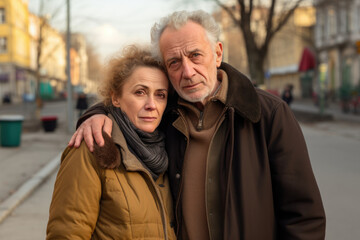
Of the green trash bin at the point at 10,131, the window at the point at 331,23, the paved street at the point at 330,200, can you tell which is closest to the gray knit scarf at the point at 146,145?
the paved street at the point at 330,200

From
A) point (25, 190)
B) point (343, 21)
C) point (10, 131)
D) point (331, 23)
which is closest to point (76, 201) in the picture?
point (25, 190)

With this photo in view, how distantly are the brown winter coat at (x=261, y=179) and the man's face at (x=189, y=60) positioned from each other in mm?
179

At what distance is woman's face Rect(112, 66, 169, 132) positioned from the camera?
2.40m

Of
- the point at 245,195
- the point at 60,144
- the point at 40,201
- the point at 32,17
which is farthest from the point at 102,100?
the point at 32,17

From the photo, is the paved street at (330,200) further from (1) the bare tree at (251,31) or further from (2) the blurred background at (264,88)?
(1) the bare tree at (251,31)

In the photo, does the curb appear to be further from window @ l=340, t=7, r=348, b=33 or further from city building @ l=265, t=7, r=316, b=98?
city building @ l=265, t=7, r=316, b=98

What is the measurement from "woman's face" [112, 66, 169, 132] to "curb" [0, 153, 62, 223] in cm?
432

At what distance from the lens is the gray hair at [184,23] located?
2393mm

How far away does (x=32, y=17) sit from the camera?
81.4 feet

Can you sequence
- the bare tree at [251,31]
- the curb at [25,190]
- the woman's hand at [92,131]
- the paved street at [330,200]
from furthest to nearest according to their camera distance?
the bare tree at [251,31] → the curb at [25,190] → the paved street at [330,200] → the woman's hand at [92,131]

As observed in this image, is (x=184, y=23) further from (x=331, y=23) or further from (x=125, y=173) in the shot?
(x=331, y=23)

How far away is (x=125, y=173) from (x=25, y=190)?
5.95m

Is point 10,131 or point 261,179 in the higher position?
point 261,179

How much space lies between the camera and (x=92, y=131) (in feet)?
7.47
